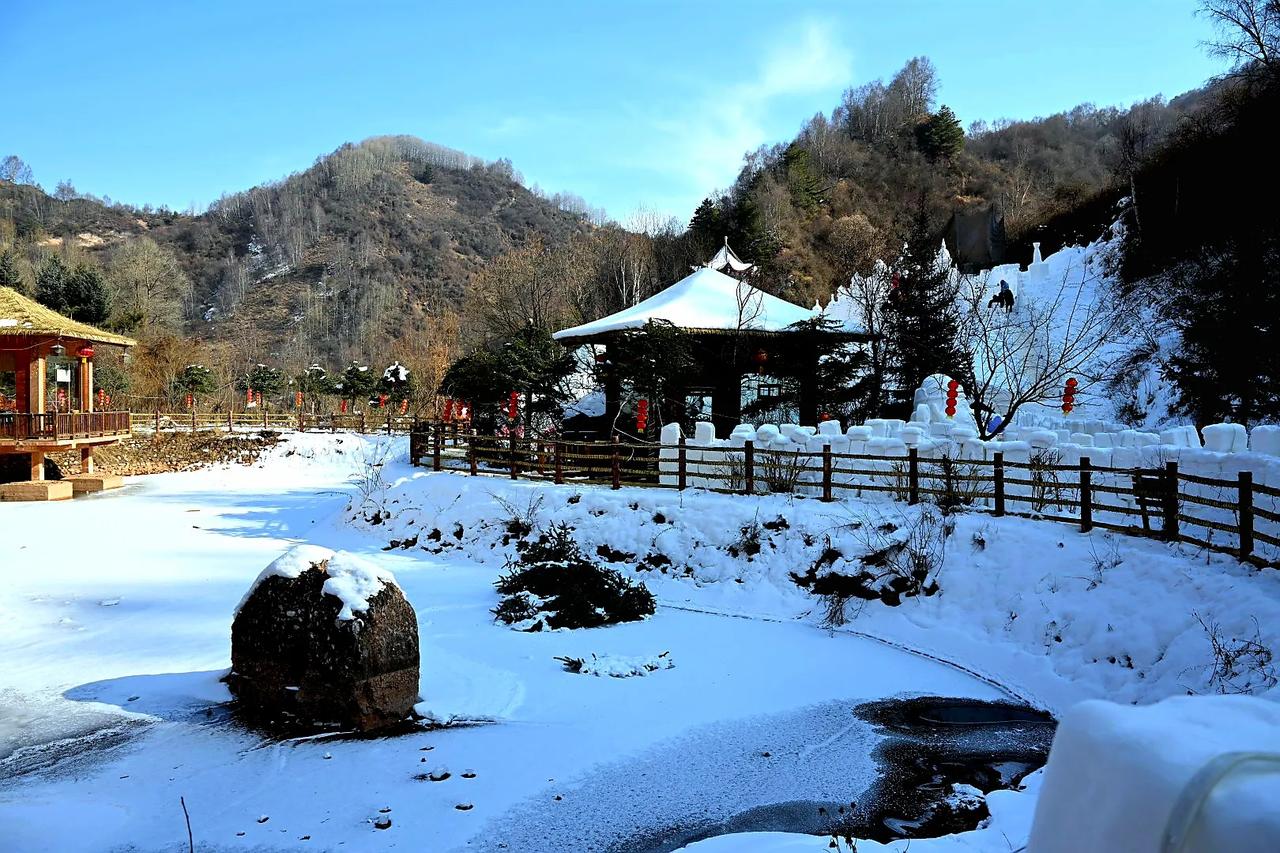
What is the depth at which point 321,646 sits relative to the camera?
22.4 ft

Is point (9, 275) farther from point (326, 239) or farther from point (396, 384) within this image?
point (326, 239)

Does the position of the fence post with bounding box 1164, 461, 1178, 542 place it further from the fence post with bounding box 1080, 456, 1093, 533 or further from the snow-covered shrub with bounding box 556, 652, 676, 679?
the snow-covered shrub with bounding box 556, 652, 676, 679

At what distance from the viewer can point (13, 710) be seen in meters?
7.25

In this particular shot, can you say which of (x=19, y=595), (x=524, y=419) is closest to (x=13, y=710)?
(x=19, y=595)

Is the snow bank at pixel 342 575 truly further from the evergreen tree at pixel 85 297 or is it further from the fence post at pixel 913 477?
the evergreen tree at pixel 85 297

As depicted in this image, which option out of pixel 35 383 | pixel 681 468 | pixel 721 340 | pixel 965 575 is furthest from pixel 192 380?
pixel 965 575

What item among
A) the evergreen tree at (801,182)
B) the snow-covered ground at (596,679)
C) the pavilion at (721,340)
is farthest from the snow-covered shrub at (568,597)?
the evergreen tree at (801,182)

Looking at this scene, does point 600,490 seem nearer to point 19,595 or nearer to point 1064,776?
point 19,595

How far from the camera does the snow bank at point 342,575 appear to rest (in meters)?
6.88

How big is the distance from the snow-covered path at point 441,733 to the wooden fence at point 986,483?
10.0ft

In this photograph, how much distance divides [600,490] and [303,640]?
29.0ft

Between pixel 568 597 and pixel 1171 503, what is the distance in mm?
7373

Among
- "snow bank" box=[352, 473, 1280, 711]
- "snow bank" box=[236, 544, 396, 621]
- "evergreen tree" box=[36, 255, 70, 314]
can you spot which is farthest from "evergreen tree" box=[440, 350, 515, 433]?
"evergreen tree" box=[36, 255, 70, 314]

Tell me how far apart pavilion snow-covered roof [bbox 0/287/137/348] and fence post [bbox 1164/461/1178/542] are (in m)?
26.6
